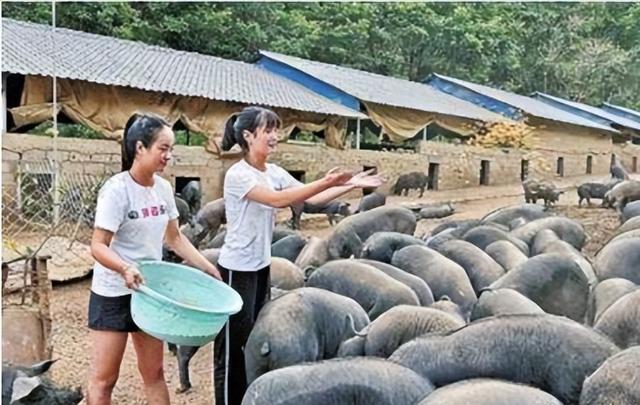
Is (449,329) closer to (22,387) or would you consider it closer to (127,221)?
(127,221)

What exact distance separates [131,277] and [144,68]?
12.5m

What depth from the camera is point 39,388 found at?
3523mm

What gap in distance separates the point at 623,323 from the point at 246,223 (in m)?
2.07

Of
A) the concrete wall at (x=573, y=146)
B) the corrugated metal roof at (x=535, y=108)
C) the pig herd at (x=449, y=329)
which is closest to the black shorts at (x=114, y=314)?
the pig herd at (x=449, y=329)

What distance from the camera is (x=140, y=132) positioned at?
3.25 meters

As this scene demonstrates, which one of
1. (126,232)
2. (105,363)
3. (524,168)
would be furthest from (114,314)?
(524,168)

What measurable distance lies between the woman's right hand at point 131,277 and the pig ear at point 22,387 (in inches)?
29.3

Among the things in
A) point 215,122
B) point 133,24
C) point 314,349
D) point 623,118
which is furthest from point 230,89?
point 623,118

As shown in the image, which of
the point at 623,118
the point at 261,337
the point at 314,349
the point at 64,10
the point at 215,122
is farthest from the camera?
the point at 623,118

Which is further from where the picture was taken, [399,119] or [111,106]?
[399,119]

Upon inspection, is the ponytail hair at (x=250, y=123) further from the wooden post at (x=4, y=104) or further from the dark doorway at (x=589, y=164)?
the dark doorway at (x=589, y=164)

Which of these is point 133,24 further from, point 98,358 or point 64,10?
point 98,358

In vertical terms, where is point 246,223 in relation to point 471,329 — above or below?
above

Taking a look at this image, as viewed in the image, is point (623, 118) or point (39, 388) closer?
point (39, 388)
